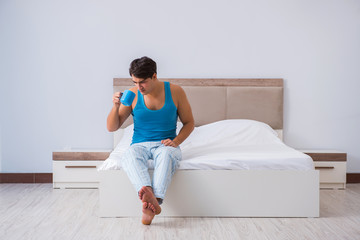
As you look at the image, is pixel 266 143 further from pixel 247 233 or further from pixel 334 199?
pixel 247 233

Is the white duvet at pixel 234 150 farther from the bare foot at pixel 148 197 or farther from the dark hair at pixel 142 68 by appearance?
the dark hair at pixel 142 68

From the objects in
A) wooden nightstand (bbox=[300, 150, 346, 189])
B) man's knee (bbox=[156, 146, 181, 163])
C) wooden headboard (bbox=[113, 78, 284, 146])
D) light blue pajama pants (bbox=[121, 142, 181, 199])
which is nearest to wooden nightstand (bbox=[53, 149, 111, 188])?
wooden headboard (bbox=[113, 78, 284, 146])

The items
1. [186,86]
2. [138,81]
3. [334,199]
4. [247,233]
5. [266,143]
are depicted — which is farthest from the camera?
[186,86]

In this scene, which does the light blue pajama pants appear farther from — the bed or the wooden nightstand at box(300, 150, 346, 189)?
the wooden nightstand at box(300, 150, 346, 189)

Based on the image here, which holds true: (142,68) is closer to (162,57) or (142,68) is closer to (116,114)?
(116,114)

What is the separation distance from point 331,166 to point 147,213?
6.51 feet

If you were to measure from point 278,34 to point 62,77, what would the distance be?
2.13m

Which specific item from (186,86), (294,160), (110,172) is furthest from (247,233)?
(186,86)

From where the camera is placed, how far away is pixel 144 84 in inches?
94.7

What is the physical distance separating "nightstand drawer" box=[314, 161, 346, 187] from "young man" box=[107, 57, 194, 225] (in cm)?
151

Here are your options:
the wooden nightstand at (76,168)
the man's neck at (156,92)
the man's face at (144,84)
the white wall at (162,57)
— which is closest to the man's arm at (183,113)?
the man's neck at (156,92)

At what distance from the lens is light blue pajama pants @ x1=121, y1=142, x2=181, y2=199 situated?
2283mm

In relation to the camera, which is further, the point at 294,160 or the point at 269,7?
the point at 269,7

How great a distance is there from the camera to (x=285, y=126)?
385 centimetres
